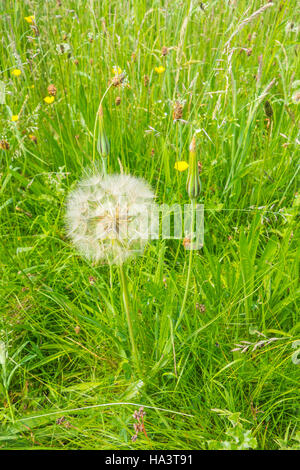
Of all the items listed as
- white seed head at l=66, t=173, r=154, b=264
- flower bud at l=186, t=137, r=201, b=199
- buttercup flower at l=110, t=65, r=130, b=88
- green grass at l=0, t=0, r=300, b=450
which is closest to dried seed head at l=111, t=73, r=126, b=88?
buttercup flower at l=110, t=65, r=130, b=88

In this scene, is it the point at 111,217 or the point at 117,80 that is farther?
the point at 117,80

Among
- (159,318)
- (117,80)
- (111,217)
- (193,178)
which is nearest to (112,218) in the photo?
(111,217)

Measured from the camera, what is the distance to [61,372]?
1486 millimetres

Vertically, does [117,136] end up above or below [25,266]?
above

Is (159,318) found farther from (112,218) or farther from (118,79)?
(118,79)

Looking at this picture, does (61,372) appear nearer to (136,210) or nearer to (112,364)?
(112,364)

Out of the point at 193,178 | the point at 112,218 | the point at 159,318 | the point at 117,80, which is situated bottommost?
the point at 159,318

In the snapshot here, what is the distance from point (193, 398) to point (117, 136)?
129 centimetres

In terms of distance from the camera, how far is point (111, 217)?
1103 millimetres

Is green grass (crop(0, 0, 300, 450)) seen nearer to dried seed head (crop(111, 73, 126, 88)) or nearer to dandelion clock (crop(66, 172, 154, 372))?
dandelion clock (crop(66, 172, 154, 372))

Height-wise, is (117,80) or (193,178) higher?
(117,80)

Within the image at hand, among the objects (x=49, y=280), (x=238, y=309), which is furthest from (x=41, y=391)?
(x=238, y=309)

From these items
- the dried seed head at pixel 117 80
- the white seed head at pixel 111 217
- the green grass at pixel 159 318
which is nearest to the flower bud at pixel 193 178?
the white seed head at pixel 111 217

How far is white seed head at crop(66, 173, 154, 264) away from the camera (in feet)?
3.65
